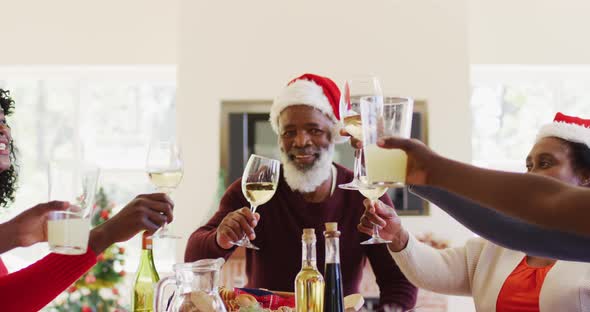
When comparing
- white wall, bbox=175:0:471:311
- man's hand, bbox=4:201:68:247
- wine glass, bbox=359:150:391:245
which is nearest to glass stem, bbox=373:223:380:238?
wine glass, bbox=359:150:391:245

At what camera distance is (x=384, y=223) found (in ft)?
5.40

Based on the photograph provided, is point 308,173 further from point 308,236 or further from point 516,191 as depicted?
point 516,191

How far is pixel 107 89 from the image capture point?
509 cm

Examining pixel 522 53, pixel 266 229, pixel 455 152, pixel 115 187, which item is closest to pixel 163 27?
pixel 115 187

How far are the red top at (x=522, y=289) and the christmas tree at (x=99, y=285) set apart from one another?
96.6 inches

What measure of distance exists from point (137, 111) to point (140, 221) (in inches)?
151

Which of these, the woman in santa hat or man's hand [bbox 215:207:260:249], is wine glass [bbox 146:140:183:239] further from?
the woman in santa hat

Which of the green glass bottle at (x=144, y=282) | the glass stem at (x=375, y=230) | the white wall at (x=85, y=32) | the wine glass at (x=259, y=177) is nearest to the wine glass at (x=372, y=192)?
the glass stem at (x=375, y=230)

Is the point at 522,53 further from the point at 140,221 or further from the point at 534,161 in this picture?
the point at 140,221

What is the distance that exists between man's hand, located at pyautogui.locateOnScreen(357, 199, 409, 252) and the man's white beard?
53cm

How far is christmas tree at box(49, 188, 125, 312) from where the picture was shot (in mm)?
3723

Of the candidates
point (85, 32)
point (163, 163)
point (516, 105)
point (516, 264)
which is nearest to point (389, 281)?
point (516, 264)

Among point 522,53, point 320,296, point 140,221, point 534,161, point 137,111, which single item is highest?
point 522,53

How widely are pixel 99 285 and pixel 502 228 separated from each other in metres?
3.03
